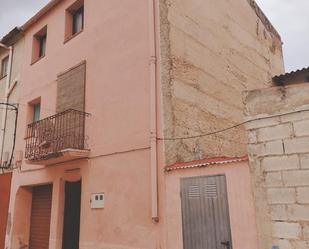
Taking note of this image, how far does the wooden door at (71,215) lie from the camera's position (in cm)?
892

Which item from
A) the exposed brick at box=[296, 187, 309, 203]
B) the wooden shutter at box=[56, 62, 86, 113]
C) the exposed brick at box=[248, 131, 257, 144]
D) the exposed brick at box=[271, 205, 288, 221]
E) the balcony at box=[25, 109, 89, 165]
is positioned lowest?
the exposed brick at box=[271, 205, 288, 221]

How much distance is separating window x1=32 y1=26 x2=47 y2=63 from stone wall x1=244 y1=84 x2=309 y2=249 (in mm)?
9808

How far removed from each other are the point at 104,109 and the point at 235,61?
5038mm

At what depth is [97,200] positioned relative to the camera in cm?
771

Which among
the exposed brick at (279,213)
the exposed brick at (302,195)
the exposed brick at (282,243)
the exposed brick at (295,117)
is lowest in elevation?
the exposed brick at (282,243)

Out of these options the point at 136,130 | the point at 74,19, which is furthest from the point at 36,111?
the point at 136,130

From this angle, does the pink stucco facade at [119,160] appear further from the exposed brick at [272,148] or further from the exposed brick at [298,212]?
the exposed brick at [298,212]

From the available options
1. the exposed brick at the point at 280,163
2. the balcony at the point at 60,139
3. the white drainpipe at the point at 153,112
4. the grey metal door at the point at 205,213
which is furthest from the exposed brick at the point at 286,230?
the balcony at the point at 60,139

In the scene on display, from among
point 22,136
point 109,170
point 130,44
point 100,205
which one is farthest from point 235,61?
point 22,136

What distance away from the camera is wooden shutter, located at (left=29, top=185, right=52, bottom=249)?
Answer: 32.8ft

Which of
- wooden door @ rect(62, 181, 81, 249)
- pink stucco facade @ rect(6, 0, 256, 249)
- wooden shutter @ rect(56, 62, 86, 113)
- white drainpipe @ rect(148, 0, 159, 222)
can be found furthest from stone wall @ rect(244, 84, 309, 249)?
wooden door @ rect(62, 181, 81, 249)

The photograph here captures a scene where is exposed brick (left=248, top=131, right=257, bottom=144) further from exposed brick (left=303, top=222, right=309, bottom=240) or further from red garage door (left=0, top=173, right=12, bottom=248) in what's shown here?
red garage door (left=0, top=173, right=12, bottom=248)

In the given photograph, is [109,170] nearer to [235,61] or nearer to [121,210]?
[121,210]

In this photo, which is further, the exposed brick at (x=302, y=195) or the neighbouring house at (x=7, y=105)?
the neighbouring house at (x=7, y=105)
